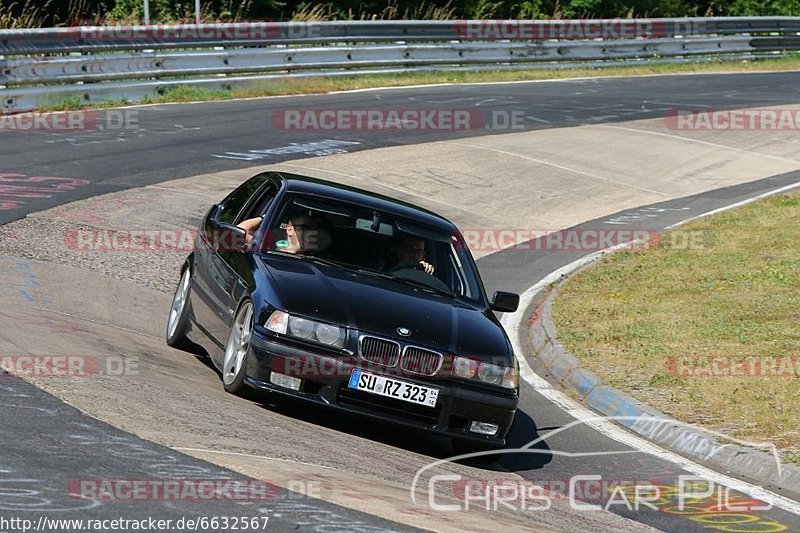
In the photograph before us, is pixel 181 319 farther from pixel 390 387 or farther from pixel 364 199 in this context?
pixel 390 387

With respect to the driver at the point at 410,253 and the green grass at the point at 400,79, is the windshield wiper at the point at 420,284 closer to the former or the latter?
the driver at the point at 410,253

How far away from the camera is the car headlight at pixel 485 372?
8094mm

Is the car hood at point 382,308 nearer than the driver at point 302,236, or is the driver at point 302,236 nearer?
the car hood at point 382,308

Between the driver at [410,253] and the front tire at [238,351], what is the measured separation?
4.24ft

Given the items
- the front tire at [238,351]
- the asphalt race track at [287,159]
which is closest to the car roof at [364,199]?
the front tire at [238,351]

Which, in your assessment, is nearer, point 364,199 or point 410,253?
point 410,253

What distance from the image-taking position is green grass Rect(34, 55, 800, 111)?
25859 mm

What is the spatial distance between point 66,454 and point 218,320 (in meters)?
2.93

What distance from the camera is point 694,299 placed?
13430 millimetres

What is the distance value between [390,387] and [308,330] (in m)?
0.61

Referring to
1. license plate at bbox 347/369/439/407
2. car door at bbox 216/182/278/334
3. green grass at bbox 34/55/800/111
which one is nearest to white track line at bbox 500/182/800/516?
license plate at bbox 347/369/439/407

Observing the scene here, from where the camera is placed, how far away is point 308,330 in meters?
7.99

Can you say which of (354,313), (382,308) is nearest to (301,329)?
(354,313)

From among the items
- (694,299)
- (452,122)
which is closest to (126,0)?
(452,122)
